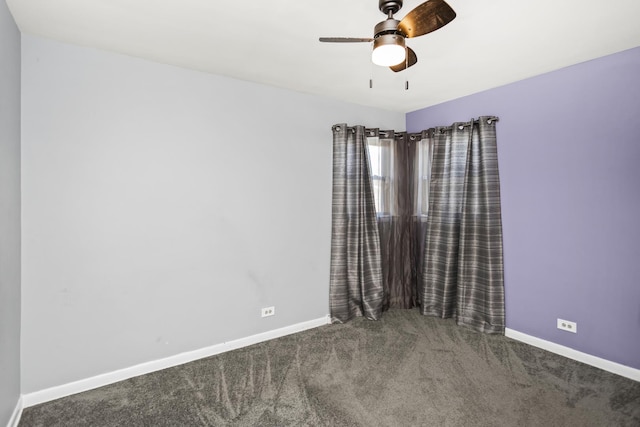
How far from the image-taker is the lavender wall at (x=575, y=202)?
2451 millimetres

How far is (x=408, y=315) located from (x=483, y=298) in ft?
2.73

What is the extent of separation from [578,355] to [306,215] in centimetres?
262

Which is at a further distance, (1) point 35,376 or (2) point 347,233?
(2) point 347,233

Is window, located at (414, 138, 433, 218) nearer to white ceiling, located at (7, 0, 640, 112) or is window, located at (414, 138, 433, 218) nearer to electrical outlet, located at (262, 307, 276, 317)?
white ceiling, located at (7, 0, 640, 112)

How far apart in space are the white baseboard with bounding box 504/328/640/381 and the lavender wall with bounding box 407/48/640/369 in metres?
0.04

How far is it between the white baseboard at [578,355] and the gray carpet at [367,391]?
7 cm

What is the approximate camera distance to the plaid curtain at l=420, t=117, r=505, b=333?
3.20m

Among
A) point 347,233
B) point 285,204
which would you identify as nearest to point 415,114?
point 347,233

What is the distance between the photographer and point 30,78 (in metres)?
2.14

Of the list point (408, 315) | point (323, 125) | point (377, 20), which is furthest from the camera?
point (408, 315)

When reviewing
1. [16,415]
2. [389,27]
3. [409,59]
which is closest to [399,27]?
[389,27]

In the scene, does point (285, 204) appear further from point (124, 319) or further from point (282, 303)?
point (124, 319)

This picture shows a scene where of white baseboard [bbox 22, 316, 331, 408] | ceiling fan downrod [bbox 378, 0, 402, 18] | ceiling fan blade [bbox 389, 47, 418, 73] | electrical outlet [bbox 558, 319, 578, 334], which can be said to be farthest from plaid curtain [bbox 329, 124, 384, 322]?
ceiling fan downrod [bbox 378, 0, 402, 18]

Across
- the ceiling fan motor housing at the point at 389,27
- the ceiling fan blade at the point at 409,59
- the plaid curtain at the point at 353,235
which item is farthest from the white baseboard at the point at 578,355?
the ceiling fan motor housing at the point at 389,27
